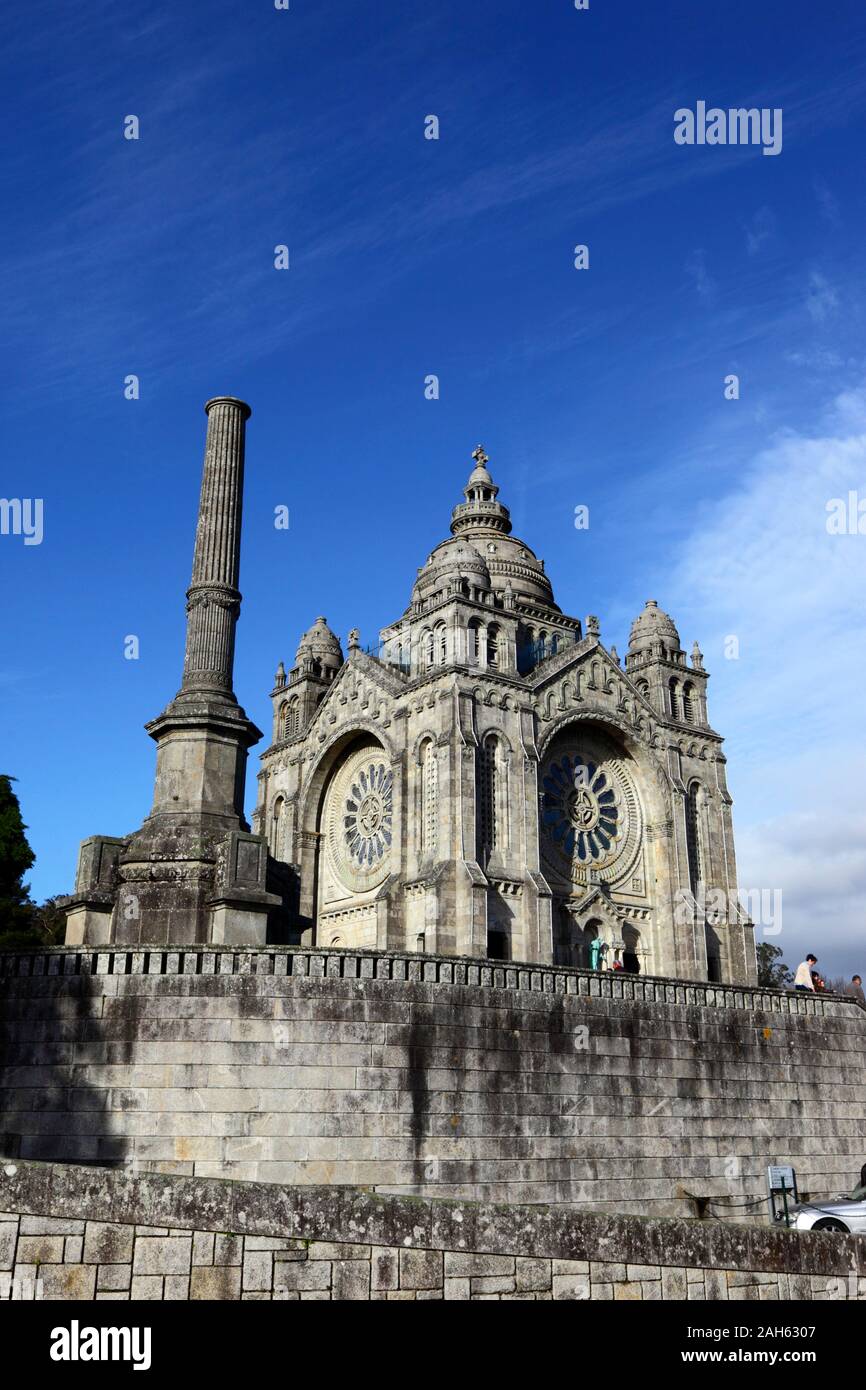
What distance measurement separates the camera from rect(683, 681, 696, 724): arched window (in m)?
46.7

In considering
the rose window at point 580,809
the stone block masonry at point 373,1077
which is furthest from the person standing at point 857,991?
the rose window at point 580,809

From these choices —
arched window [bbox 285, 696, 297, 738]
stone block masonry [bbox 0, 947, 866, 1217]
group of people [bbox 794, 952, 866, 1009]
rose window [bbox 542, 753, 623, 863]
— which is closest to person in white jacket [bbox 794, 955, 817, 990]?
group of people [bbox 794, 952, 866, 1009]

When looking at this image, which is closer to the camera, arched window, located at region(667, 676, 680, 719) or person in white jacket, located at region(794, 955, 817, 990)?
person in white jacket, located at region(794, 955, 817, 990)

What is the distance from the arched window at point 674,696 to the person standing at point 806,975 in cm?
2131

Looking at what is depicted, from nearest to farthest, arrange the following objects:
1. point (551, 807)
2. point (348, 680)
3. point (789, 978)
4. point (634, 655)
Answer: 1. point (551, 807)
2. point (348, 680)
3. point (634, 655)
4. point (789, 978)

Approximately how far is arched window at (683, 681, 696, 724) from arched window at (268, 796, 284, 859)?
17.5 meters

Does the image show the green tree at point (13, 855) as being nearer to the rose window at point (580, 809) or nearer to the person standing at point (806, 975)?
the rose window at point (580, 809)

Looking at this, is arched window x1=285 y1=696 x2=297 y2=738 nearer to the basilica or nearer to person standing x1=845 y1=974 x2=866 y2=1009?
the basilica

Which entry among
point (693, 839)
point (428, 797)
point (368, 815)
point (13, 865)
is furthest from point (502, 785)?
point (13, 865)

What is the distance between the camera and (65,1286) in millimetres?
7430

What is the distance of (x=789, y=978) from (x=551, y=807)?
131 feet

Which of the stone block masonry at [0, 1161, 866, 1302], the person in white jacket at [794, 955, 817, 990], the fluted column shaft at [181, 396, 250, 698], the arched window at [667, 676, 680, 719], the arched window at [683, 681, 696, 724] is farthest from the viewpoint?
the arched window at [683, 681, 696, 724]
